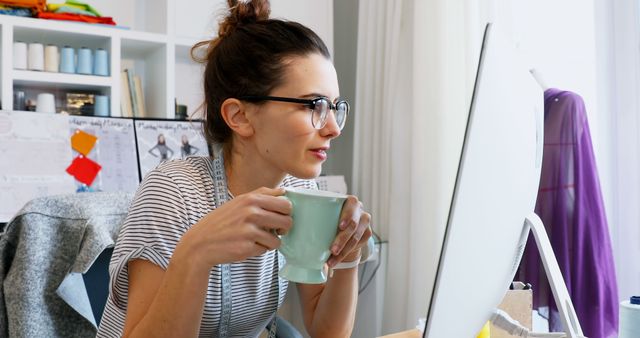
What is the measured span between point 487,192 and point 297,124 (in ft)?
1.68

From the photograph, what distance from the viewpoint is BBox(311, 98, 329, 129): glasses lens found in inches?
39.6

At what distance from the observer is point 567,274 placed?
1.79m

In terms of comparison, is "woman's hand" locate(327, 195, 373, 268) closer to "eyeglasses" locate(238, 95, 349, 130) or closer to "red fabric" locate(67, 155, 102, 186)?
"eyeglasses" locate(238, 95, 349, 130)

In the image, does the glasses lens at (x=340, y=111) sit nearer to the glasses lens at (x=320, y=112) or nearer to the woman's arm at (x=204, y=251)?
the glasses lens at (x=320, y=112)

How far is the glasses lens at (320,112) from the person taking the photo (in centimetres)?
100

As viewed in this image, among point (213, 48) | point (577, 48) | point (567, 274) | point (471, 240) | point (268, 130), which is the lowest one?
point (567, 274)

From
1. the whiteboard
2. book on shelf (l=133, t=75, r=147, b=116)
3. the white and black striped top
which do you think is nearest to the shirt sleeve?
the white and black striped top

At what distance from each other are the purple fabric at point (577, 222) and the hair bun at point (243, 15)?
1039 millimetres

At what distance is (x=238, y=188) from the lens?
1146 mm

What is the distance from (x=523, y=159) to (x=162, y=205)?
23.4 inches

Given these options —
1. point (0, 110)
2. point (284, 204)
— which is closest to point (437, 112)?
point (0, 110)

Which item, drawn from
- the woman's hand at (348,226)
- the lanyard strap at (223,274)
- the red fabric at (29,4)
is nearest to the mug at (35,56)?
the red fabric at (29,4)

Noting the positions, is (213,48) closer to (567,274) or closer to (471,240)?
(471,240)

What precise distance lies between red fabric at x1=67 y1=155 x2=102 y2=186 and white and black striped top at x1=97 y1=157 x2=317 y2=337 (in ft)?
4.57
